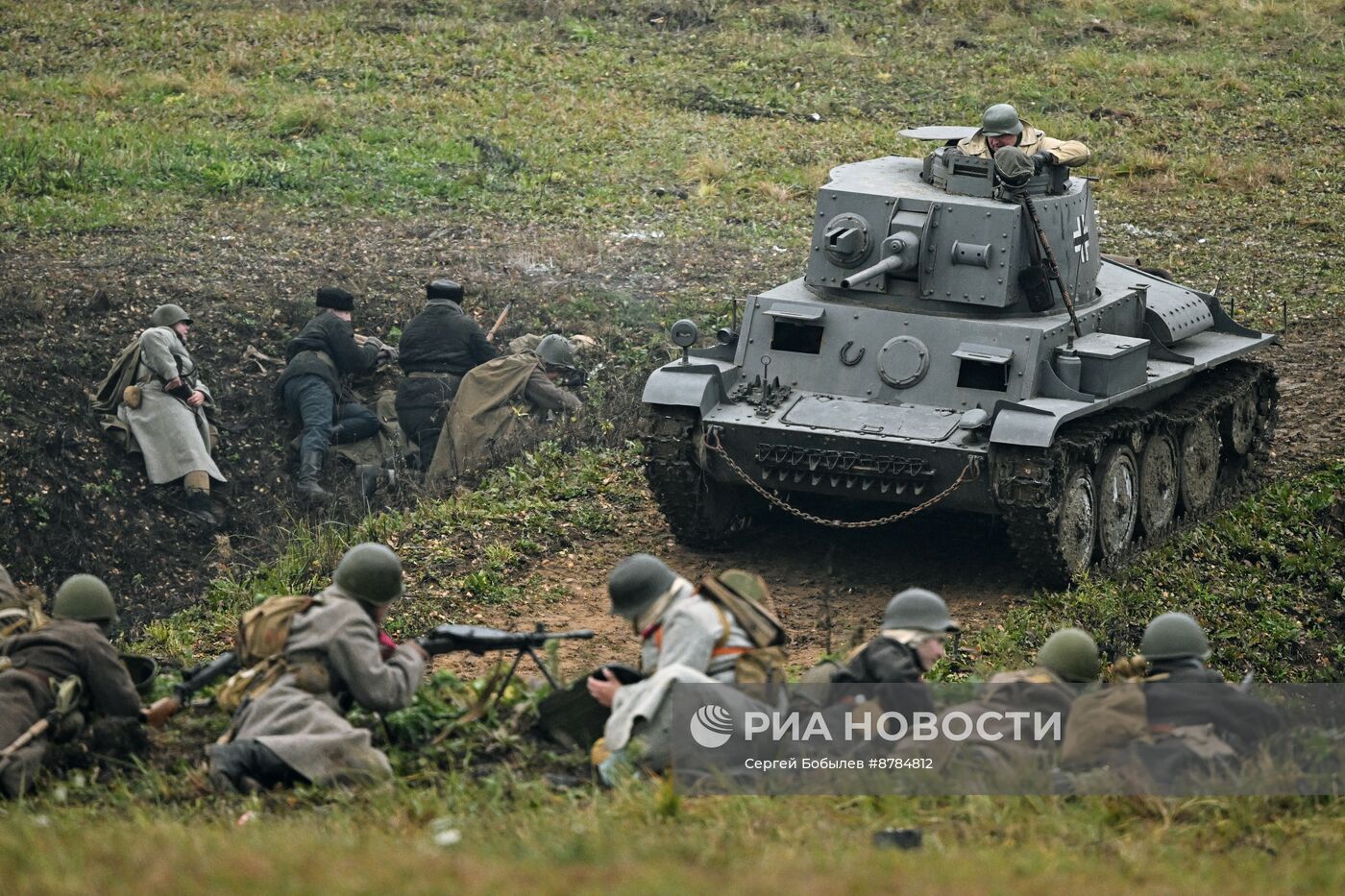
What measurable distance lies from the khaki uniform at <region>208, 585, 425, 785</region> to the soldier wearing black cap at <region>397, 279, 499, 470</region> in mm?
7227

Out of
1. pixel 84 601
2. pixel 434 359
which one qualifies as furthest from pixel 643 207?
pixel 84 601

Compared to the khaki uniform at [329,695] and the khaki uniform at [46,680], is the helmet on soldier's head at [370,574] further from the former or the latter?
the khaki uniform at [46,680]

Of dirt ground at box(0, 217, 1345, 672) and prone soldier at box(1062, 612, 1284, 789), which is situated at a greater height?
prone soldier at box(1062, 612, 1284, 789)

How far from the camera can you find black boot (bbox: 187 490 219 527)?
558 inches

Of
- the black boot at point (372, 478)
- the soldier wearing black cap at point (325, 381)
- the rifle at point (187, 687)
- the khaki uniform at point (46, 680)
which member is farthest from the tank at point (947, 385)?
the khaki uniform at point (46, 680)

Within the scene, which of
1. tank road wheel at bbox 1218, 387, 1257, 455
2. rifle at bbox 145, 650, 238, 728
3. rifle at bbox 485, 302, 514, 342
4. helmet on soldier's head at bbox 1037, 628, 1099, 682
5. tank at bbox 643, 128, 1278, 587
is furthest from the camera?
rifle at bbox 485, 302, 514, 342

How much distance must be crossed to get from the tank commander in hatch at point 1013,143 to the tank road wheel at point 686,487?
2.91m

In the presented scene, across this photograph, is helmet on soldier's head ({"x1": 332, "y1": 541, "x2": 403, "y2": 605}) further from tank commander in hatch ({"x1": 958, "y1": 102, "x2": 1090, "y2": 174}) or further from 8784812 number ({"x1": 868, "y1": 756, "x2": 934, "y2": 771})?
tank commander in hatch ({"x1": 958, "y1": 102, "x2": 1090, "y2": 174})

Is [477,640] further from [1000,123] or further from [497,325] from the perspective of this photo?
[497,325]

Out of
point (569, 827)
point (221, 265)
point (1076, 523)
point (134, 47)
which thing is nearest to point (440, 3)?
point (134, 47)

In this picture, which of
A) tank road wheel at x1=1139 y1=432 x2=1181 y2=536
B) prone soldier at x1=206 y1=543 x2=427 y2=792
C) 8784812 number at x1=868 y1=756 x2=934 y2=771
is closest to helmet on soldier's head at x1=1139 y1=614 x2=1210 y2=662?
8784812 number at x1=868 y1=756 x2=934 y2=771

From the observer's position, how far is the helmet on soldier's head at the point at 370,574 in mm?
8117

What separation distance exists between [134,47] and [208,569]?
561 inches

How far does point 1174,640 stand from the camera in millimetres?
8133
